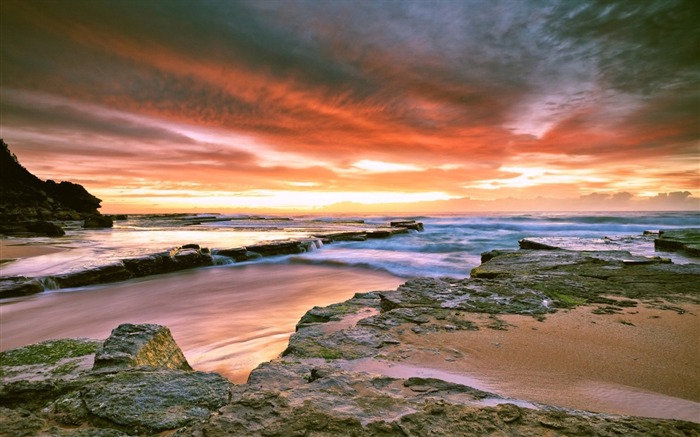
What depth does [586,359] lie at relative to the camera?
111 inches

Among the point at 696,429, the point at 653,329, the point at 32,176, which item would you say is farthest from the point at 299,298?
the point at 32,176

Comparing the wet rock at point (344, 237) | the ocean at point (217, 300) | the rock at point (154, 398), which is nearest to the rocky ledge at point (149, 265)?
the ocean at point (217, 300)

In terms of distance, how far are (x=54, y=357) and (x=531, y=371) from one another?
424cm

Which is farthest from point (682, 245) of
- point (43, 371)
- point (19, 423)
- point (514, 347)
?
point (43, 371)

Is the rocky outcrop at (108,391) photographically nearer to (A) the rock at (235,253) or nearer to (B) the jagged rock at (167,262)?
(B) the jagged rock at (167,262)

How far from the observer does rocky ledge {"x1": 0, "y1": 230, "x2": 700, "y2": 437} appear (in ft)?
5.58

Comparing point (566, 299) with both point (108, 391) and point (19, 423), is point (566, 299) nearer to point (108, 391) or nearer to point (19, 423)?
point (108, 391)

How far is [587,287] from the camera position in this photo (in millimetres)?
4863

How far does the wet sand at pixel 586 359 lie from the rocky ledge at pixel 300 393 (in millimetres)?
245

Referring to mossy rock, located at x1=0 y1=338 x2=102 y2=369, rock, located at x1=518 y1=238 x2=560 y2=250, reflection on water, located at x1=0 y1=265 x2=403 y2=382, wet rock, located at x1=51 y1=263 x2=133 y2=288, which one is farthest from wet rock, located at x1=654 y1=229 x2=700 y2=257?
wet rock, located at x1=51 y1=263 x2=133 y2=288

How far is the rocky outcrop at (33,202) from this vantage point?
22695 millimetres

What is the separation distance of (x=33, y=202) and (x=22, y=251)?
36.7m

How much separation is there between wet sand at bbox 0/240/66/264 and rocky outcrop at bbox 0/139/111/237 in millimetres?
6735

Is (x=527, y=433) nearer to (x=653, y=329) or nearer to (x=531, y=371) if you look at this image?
(x=531, y=371)
